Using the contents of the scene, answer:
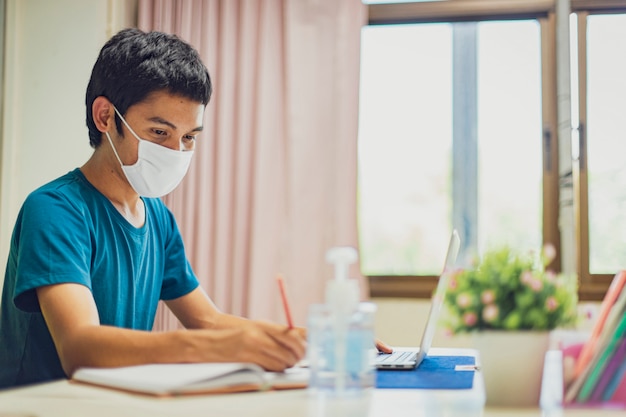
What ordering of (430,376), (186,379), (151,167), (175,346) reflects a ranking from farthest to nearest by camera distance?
1. (151,167)
2. (430,376)
3. (175,346)
4. (186,379)

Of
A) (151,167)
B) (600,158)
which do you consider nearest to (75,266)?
(151,167)

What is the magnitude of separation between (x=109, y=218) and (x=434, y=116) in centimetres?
191

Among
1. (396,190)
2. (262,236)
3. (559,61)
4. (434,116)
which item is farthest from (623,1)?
(262,236)

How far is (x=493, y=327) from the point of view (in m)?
0.89

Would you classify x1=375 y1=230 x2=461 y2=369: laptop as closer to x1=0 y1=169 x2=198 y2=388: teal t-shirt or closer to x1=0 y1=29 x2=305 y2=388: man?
x1=0 y1=29 x2=305 y2=388: man

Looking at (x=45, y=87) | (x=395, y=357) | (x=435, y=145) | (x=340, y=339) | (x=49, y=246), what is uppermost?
(x=45, y=87)

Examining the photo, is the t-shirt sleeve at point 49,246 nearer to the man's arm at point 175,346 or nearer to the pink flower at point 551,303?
the man's arm at point 175,346

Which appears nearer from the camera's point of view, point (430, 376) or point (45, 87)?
point (430, 376)

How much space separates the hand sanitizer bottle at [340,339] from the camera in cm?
93

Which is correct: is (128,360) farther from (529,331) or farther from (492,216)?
(492,216)

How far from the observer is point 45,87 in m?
3.12

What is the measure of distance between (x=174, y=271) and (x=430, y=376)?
726 mm

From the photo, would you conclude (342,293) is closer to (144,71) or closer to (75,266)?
(75,266)

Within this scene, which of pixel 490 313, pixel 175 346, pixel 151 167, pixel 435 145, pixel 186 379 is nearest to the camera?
pixel 490 313
